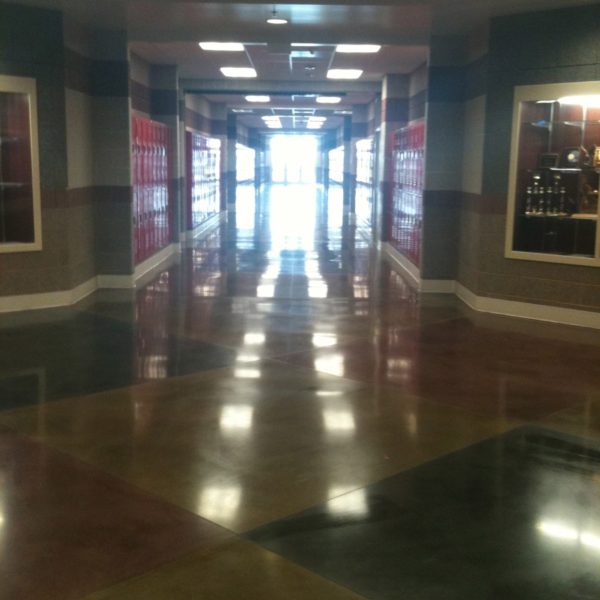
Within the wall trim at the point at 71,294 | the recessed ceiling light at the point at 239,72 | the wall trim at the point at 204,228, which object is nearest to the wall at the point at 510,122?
the wall trim at the point at 71,294

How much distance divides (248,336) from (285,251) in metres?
7.20

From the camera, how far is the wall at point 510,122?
27.0 feet

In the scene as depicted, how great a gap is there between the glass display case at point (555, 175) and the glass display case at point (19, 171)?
17.4ft

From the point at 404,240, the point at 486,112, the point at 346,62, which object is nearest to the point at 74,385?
the point at 486,112

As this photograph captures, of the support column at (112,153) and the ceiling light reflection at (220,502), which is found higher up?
the support column at (112,153)

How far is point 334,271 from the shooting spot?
1234cm

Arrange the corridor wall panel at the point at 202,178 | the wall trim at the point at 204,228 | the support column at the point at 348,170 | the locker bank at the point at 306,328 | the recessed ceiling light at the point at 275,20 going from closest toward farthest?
the locker bank at the point at 306,328 < the recessed ceiling light at the point at 275,20 < the wall trim at the point at 204,228 < the corridor wall panel at the point at 202,178 < the support column at the point at 348,170

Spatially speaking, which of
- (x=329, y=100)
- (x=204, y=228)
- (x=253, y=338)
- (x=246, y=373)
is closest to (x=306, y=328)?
(x=253, y=338)

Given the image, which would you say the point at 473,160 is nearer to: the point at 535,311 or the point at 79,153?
the point at 535,311

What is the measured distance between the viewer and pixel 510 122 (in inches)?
350

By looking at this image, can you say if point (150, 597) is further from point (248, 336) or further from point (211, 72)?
point (211, 72)

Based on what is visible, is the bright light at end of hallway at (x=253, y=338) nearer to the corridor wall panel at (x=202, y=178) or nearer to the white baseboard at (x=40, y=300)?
the white baseboard at (x=40, y=300)

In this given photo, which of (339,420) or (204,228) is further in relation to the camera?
(204,228)

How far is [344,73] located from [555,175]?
757cm
